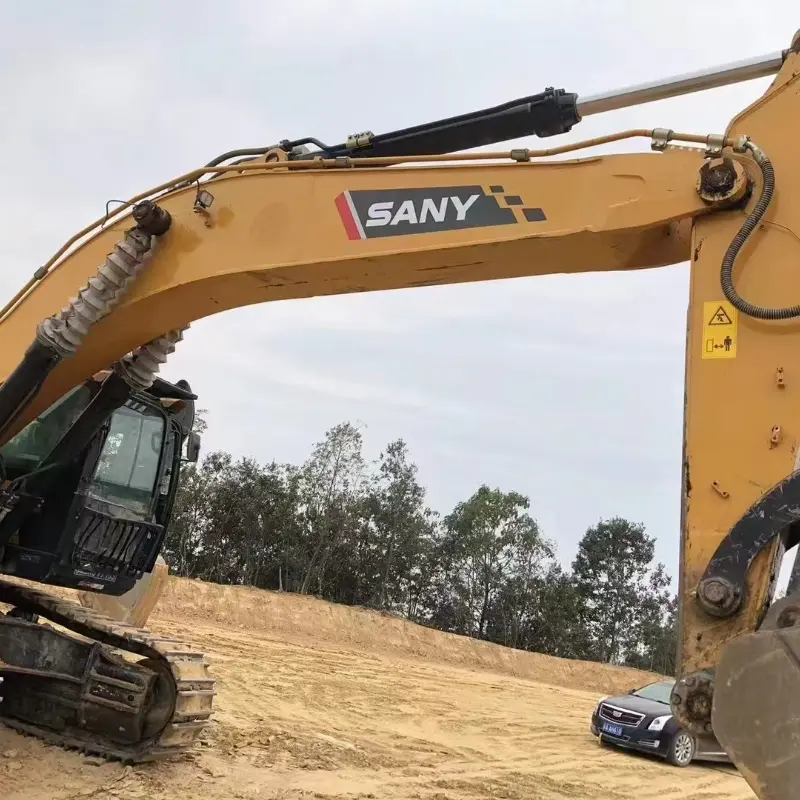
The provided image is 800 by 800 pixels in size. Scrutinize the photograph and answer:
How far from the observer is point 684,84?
4.23 m

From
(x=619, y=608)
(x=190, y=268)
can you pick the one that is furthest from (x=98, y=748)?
(x=619, y=608)

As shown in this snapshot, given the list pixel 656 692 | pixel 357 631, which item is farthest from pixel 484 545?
pixel 656 692

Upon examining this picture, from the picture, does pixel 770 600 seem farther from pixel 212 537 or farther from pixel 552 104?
pixel 212 537

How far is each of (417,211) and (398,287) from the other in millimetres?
466

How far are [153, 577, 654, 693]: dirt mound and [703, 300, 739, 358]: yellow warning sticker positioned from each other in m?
19.4

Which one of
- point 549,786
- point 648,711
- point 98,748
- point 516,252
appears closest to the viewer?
point 516,252

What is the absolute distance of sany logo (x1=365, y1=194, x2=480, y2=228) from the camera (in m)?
4.11

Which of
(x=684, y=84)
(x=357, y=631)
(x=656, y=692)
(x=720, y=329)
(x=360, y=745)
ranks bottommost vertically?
(x=360, y=745)

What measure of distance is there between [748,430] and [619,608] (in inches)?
1665

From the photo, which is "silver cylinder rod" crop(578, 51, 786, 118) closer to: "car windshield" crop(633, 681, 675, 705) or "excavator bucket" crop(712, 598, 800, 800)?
"excavator bucket" crop(712, 598, 800, 800)

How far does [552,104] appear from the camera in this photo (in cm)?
468

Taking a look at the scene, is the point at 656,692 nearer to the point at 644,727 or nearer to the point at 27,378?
the point at 644,727

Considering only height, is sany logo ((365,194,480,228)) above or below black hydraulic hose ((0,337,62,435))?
above

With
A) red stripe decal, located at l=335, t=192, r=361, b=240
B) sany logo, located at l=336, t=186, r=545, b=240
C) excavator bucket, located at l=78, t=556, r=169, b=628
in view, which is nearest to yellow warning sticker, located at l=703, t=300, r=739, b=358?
sany logo, located at l=336, t=186, r=545, b=240
